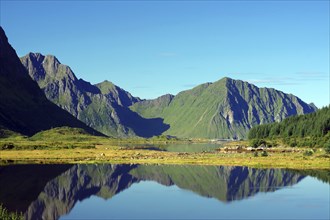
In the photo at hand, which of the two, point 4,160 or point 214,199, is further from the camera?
point 4,160

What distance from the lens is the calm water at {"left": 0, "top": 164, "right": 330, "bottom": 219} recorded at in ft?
209

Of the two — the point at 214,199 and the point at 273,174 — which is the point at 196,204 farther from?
the point at 273,174

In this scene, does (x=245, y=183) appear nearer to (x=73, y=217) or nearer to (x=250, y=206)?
(x=250, y=206)

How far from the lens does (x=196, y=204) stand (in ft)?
233

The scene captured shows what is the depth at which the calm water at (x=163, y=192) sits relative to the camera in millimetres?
63625

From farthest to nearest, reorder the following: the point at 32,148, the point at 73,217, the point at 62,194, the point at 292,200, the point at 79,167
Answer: the point at 32,148
the point at 79,167
the point at 62,194
the point at 292,200
the point at 73,217

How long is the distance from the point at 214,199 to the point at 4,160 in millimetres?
86155

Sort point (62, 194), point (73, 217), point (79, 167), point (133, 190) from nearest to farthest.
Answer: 1. point (73, 217)
2. point (62, 194)
3. point (133, 190)
4. point (79, 167)

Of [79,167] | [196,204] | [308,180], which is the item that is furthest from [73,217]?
[79,167]

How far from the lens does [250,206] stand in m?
67.9

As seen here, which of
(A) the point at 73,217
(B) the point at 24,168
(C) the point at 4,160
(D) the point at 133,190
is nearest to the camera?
(A) the point at 73,217

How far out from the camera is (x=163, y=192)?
3300 inches

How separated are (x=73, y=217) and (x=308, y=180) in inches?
2175

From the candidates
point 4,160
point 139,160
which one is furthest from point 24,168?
point 139,160
